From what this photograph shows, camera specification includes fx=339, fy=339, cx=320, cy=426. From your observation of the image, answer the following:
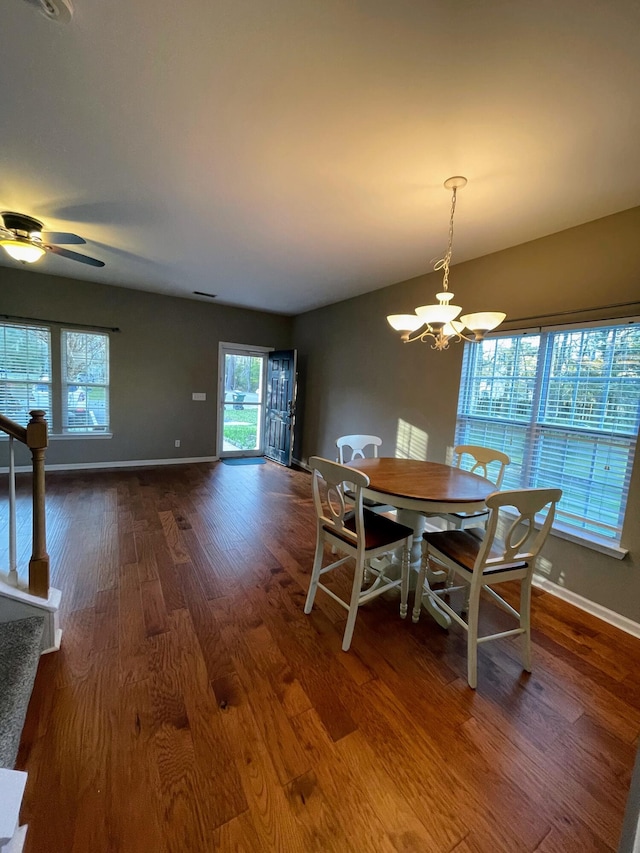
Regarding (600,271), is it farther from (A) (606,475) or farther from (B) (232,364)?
(B) (232,364)

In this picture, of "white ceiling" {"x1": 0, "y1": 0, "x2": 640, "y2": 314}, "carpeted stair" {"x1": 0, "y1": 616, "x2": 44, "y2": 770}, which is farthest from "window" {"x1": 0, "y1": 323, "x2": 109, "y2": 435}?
"carpeted stair" {"x1": 0, "y1": 616, "x2": 44, "y2": 770}

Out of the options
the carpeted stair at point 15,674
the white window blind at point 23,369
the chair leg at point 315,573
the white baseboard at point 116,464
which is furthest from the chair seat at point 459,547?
the white window blind at point 23,369

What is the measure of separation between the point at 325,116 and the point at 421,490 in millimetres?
1935

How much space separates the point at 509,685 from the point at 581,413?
5.94 ft

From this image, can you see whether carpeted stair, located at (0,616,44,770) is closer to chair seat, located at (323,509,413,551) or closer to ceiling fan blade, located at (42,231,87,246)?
chair seat, located at (323,509,413,551)

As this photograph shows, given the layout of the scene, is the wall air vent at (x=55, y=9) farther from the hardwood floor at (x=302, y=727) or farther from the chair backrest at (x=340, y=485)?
the hardwood floor at (x=302, y=727)

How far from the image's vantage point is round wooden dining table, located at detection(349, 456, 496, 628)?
1831mm

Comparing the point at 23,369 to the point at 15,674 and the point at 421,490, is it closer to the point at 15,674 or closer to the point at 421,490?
the point at 15,674

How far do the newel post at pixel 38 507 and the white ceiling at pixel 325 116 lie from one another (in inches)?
58.8

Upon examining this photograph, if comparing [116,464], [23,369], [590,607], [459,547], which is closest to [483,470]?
[459,547]

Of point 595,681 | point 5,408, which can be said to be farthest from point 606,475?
point 5,408

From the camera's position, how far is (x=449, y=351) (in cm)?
331

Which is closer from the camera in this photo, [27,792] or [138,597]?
[27,792]

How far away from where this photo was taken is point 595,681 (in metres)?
1.72
